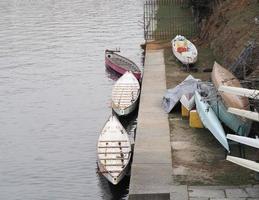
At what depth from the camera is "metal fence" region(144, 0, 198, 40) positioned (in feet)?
169

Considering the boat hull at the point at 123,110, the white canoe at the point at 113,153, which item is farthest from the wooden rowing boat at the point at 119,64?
the white canoe at the point at 113,153

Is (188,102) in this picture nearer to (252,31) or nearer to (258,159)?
(258,159)

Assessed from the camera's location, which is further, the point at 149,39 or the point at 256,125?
the point at 149,39

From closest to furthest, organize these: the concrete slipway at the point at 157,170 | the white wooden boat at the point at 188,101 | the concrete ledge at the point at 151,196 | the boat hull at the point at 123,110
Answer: the concrete slipway at the point at 157,170 < the concrete ledge at the point at 151,196 < the white wooden boat at the point at 188,101 < the boat hull at the point at 123,110

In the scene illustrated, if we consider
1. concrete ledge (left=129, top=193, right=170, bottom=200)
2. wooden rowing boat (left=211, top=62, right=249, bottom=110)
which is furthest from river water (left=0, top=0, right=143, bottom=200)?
wooden rowing boat (left=211, top=62, right=249, bottom=110)

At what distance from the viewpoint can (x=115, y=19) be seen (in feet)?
222

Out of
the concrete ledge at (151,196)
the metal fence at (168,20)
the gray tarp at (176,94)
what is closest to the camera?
the concrete ledge at (151,196)

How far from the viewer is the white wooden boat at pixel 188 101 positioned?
2617 centimetres

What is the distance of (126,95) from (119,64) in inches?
388

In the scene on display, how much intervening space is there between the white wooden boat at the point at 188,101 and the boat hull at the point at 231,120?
1.62 metres

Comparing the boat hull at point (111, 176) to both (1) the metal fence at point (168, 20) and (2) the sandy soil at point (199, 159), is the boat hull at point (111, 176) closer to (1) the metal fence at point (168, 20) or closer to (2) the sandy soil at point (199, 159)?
(2) the sandy soil at point (199, 159)

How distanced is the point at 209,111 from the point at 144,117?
14.0 ft

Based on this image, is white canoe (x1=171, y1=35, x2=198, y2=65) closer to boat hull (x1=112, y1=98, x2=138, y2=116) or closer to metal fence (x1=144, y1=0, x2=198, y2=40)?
boat hull (x1=112, y1=98, x2=138, y2=116)

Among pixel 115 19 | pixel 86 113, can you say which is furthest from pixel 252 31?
pixel 115 19
